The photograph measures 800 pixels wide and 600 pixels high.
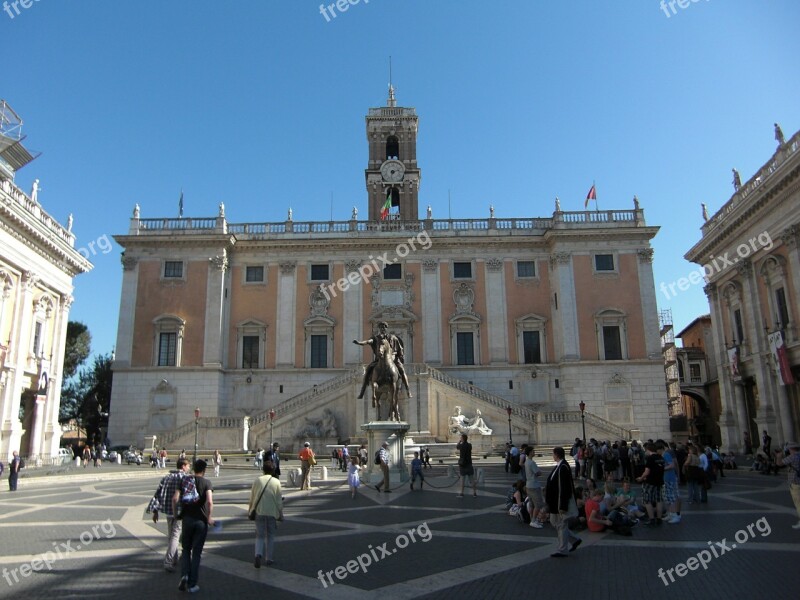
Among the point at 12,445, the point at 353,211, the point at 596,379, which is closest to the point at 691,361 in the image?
the point at 596,379

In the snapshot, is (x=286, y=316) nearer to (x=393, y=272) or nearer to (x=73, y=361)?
(x=393, y=272)

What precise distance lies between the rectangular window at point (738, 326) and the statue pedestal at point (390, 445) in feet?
80.4

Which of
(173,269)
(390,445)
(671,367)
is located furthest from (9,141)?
(671,367)

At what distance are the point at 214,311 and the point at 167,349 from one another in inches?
157

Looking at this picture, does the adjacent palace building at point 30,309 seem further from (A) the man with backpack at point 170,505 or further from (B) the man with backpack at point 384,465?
(A) the man with backpack at point 170,505

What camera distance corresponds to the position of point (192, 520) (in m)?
7.65

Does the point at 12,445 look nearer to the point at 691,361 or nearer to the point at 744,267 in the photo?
the point at 744,267

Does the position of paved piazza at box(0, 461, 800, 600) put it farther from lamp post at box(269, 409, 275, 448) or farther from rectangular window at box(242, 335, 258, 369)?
rectangular window at box(242, 335, 258, 369)

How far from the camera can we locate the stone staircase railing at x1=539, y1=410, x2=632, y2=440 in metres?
35.3

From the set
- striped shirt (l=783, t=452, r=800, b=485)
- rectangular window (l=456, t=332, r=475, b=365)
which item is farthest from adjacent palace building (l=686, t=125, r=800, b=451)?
striped shirt (l=783, t=452, r=800, b=485)

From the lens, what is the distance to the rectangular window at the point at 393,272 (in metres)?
42.8

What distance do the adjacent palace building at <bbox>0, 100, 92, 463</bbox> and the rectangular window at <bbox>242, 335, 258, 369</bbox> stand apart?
10.9 m

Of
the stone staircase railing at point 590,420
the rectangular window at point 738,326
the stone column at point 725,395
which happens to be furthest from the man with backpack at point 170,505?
the stone column at point 725,395

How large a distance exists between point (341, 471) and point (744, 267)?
2389 centimetres
